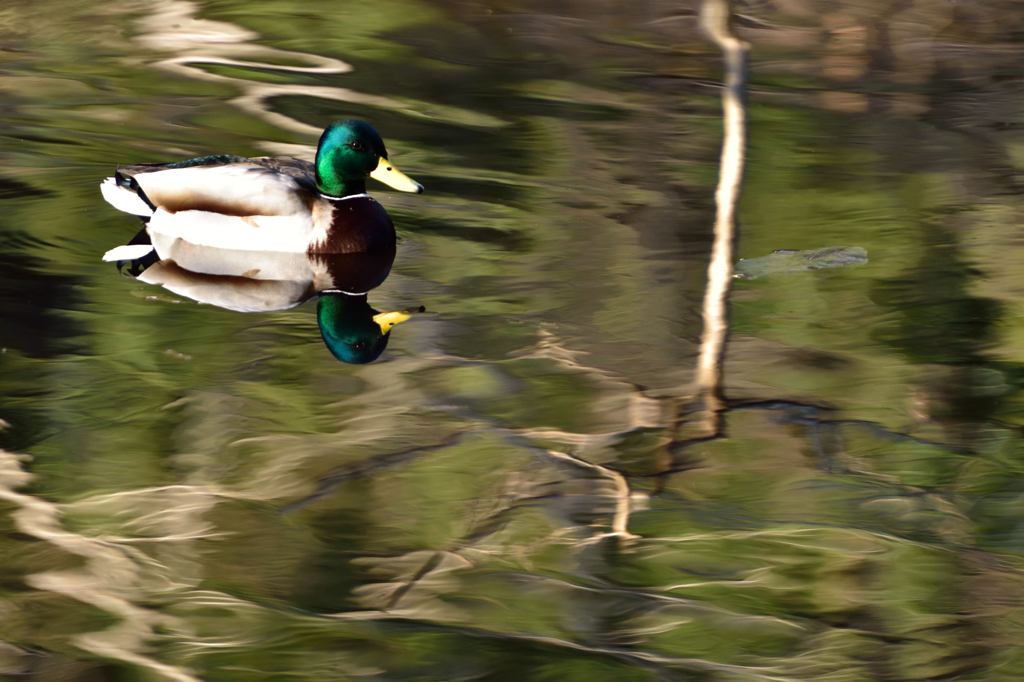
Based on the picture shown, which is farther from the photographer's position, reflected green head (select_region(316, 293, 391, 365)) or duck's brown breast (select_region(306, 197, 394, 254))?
duck's brown breast (select_region(306, 197, 394, 254))

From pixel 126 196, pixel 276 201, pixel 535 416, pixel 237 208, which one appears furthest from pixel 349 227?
pixel 535 416

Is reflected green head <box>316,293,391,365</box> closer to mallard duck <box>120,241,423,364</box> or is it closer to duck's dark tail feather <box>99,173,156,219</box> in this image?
mallard duck <box>120,241,423,364</box>

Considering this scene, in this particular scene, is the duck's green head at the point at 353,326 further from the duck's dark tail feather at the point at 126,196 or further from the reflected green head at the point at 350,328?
the duck's dark tail feather at the point at 126,196

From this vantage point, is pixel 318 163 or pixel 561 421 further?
pixel 318 163

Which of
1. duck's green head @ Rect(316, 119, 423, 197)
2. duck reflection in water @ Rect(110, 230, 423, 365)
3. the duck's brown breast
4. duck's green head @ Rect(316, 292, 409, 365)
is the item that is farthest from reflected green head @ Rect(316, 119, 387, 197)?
duck's green head @ Rect(316, 292, 409, 365)

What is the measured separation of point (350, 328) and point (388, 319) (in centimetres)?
17

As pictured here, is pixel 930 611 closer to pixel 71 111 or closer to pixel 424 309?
pixel 424 309

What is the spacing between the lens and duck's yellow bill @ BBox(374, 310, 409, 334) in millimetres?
5055

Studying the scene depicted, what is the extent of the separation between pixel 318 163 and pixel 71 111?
2.57m

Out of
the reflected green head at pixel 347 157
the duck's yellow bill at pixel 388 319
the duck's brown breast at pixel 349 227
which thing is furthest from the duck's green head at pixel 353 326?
the reflected green head at pixel 347 157

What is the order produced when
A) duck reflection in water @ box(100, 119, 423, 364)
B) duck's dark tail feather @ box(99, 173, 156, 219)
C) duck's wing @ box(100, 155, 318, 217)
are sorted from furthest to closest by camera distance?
duck's dark tail feather @ box(99, 173, 156, 219)
duck's wing @ box(100, 155, 318, 217)
duck reflection in water @ box(100, 119, 423, 364)

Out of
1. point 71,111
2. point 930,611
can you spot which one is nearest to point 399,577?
point 930,611

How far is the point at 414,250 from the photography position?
5.92 meters

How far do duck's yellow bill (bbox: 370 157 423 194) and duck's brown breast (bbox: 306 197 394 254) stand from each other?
23cm
